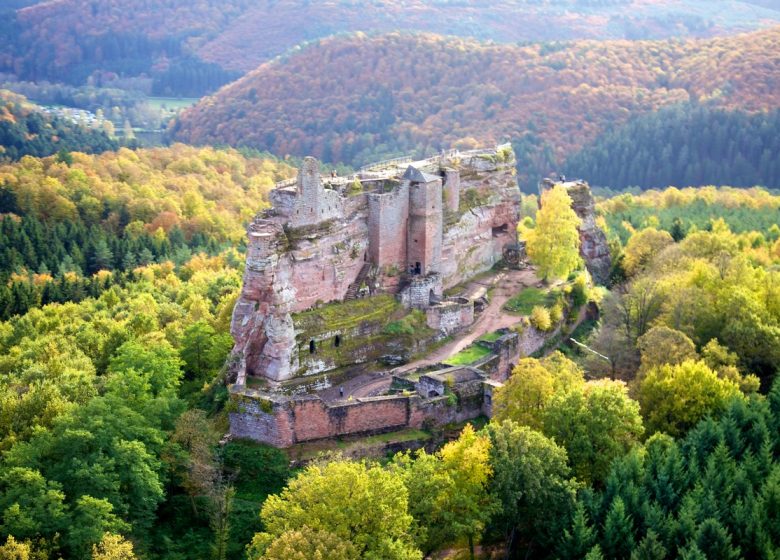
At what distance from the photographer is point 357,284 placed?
54.6 metres

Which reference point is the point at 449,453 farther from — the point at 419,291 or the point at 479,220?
the point at 479,220

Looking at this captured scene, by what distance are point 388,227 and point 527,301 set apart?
1144cm

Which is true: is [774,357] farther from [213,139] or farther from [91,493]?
[213,139]

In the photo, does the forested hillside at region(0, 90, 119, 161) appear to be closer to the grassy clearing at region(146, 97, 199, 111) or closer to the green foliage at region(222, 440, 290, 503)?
the grassy clearing at region(146, 97, 199, 111)

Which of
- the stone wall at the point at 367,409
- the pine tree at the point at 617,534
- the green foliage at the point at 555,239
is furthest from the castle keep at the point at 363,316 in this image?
the pine tree at the point at 617,534

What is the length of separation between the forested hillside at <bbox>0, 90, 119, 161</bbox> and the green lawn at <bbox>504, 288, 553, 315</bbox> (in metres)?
69.7

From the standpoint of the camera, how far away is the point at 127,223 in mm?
95312

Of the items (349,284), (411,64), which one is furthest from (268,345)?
(411,64)

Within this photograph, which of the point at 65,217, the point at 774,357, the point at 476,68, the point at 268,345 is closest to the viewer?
the point at 268,345

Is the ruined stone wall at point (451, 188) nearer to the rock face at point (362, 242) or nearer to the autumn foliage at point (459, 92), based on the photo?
the rock face at point (362, 242)

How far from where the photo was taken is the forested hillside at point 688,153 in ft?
410

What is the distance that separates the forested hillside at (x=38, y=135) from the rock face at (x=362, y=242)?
6473 centimetres

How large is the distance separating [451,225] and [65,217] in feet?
155

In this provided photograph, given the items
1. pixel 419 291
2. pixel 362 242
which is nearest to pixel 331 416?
pixel 419 291
